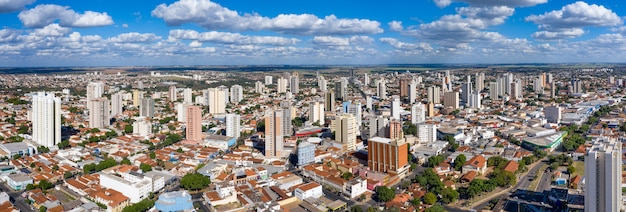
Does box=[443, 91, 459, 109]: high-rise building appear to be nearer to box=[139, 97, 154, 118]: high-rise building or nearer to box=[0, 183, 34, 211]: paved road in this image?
box=[139, 97, 154, 118]: high-rise building

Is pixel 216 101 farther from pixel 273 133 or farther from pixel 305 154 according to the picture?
pixel 305 154

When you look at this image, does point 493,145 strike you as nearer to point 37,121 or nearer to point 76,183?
point 76,183

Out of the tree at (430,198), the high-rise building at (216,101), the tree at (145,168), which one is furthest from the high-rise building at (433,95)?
the tree at (145,168)

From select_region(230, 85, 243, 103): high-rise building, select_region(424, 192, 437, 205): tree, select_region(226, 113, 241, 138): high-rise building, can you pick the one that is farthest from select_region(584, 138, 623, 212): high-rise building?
select_region(230, 85, 243, 103): high-rise building

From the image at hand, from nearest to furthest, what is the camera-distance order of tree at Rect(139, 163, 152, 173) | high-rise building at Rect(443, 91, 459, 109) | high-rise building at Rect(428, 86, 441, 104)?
tree at Rect(139, 163, 152, 173) → high-rise building at Rect(443, 91, 459, 109) → high-rise building at Rect(428, 86, 441, 104)

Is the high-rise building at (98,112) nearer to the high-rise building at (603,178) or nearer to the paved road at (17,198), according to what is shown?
the paved road at (17,198)

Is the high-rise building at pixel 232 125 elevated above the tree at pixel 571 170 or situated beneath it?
elevated above
